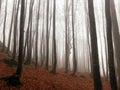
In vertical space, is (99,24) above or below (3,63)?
above

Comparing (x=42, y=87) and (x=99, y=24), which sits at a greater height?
(x=99, y=24)

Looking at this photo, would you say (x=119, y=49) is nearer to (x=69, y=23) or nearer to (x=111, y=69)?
(x=111, y=69)

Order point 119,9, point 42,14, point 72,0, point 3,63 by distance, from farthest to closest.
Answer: point 42,14 < point 119,9 < point 72,0 < point 3,63

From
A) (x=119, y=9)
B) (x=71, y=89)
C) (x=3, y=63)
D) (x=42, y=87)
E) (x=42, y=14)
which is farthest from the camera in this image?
(x=42, y=14)

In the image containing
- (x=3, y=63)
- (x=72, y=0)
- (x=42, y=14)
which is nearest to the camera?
(x=3, y=63)

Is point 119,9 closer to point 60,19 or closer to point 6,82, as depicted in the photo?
point 60,19

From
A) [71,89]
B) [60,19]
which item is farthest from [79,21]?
[71,89]

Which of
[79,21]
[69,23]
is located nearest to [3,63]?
[69,23]

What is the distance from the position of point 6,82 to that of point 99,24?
25.8 meters

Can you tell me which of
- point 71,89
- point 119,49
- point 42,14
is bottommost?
point 71,89

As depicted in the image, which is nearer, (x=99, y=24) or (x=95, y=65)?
(x=95, y=65)

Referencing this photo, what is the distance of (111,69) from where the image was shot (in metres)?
8.88

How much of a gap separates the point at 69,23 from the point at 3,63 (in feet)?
42.8

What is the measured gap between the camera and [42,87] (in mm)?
11461
